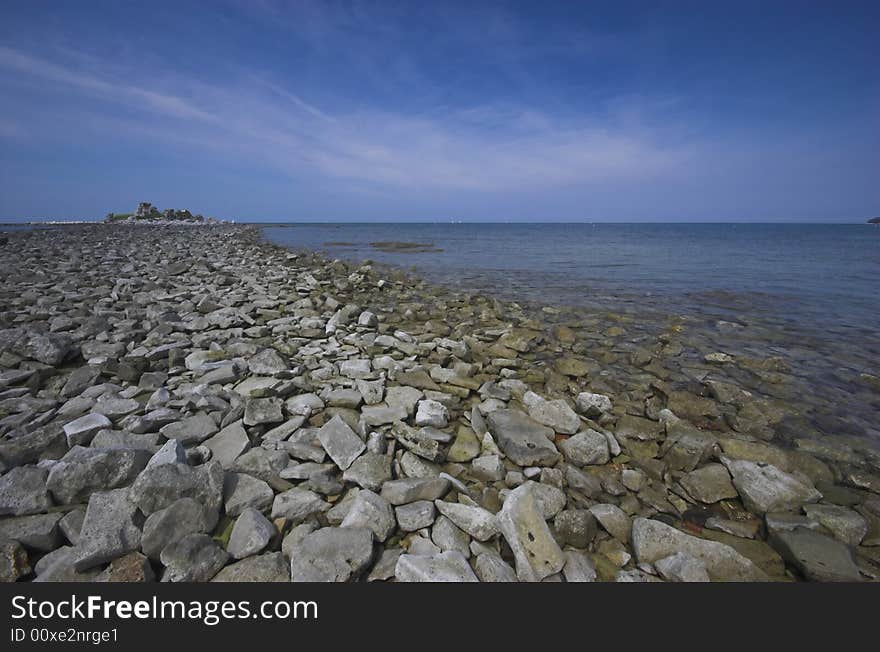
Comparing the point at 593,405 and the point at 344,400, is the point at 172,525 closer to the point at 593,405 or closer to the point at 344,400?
the point at 344,400

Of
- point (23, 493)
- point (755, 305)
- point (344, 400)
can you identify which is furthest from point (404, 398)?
point (755, 305)

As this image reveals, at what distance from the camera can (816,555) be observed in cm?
235

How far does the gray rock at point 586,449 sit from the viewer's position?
326 cm

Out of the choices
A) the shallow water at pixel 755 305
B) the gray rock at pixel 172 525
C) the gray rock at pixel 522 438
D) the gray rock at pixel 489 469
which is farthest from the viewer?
the shallow water at pixel 755 305

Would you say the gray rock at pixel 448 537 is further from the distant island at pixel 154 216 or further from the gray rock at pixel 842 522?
the distant island at pixel 154 216

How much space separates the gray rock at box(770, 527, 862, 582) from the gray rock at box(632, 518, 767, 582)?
316mm

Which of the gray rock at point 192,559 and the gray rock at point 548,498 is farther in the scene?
→ the gray rock at point 548,498

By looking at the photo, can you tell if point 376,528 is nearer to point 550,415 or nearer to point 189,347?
point 550,415

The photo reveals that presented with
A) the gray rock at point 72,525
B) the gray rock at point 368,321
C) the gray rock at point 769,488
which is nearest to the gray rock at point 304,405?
the gray rock at point 72,525

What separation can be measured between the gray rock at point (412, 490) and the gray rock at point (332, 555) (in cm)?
37

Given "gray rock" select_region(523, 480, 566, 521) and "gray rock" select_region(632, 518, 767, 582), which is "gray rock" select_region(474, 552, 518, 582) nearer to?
"gray rock" select_region(523, 480, 566, 521)

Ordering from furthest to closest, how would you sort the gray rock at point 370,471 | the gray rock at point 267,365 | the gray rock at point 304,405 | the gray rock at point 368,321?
the gray rock at point 368,321 → the gray rock at point 267,365 → the gray rock at point 304,405 → the gray rock at point 370,471

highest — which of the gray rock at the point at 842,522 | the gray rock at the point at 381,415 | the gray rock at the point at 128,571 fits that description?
the gray rock at the point at 381,415

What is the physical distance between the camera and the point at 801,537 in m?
2.47
